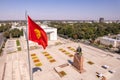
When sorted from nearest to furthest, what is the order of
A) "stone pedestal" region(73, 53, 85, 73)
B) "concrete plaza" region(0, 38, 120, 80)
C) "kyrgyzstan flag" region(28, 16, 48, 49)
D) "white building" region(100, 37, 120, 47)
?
1. "kyrgyzstan flag" region(28, 16, 48, 49)
2. "concrete plaza" region(0, 38, 120, 80)
3. "stone pedestal" region(73, 53, 85, 73)
4. "white building" region(100, 37, 120, 47)

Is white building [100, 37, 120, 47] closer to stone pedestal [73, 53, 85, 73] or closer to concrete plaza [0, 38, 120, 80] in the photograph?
concrete plaza [0, 38, 120, 80]

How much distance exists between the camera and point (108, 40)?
4178 cm

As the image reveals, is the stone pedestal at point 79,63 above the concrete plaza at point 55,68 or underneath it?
above

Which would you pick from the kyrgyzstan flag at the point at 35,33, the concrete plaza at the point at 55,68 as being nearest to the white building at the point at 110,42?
the concrete plaza at the point at 55,68

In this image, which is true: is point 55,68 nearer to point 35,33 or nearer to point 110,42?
point 35,33

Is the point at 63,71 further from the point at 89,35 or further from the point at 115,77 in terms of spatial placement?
the point at 89,35

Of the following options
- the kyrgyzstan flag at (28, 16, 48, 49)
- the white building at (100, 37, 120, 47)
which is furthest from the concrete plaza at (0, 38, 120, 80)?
the white building at (100, 37, 120, 47)

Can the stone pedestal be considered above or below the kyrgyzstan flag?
below

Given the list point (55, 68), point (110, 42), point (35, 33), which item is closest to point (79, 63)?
point (55, 68)

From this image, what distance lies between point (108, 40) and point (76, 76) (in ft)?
89.0

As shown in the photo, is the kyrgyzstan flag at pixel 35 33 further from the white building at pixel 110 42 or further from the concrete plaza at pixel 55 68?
the white building at pixel 110 42

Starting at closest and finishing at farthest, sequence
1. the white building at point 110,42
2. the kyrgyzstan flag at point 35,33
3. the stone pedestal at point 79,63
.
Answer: the kyrgyzstan flag at point 35,33 < the stone pedestal at point 79,63 < the white building at point 110,42

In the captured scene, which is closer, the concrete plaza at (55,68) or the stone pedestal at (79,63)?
the concrete plaza at (55,68)

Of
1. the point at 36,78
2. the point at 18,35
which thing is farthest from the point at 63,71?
the point at 18,35
